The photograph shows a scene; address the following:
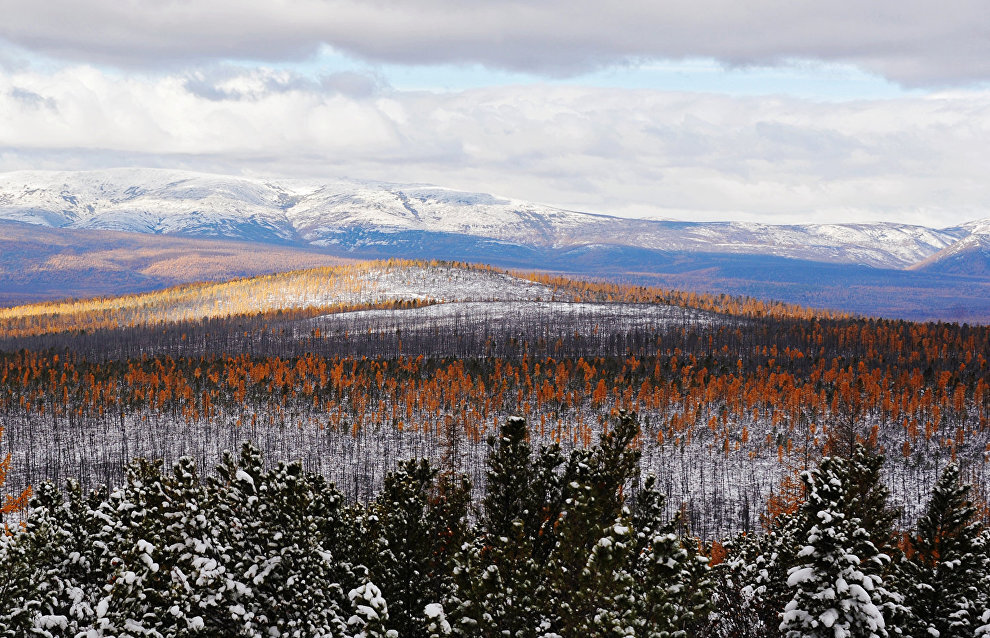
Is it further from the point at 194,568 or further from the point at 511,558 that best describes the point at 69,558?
the point at 511,558

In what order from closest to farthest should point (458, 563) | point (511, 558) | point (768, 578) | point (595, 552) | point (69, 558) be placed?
point (595, 552) < point (511, 558) < point (458, 563) < point (69, 558) < point (768, 578)

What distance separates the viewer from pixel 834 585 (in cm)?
2717

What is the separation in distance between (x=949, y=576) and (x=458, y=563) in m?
22.7

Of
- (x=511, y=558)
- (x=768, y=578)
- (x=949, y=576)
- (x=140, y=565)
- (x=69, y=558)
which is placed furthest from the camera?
(x=768, y=578)

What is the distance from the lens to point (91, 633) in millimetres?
29625

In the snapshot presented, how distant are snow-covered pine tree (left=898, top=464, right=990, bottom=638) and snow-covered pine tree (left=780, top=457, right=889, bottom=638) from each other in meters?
8.60

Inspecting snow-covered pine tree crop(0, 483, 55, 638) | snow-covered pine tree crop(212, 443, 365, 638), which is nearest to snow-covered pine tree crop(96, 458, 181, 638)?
snow-covered pine tree crop(212, 443, 365, 638)

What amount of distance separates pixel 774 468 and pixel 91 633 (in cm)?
16076

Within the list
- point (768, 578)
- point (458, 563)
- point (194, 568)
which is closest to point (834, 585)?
point (458, 563)

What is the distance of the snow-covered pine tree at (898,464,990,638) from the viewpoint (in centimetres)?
3519

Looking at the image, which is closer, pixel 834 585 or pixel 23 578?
pixel 834 585

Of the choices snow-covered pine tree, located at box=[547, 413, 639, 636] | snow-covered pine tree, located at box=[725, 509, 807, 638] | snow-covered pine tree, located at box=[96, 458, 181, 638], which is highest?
snow-covered pine tree, located at box=[547, 413, 639, 636]

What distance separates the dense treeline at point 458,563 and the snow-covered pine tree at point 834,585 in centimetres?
8

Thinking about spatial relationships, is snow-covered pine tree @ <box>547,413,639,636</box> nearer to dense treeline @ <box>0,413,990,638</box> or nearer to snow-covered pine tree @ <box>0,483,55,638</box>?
dense treeline @ <box>0,413,990,638</box>
